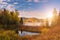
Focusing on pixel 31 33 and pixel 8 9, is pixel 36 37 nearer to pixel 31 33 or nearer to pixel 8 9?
pixel 31 33

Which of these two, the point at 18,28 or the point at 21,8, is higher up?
the point at 21,8

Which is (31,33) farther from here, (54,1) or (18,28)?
(54,1)

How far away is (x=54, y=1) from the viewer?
1431 mm

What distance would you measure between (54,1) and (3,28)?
1.80ft

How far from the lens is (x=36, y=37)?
4.58ft

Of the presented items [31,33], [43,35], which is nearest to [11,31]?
[31,33]

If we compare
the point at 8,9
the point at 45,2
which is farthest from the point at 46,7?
the point at 8,9

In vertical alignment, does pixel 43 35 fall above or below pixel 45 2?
below

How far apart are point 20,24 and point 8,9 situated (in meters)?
0.19

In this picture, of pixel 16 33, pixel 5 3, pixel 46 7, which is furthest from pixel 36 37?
pixel 5 3

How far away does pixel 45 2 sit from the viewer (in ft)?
4.72

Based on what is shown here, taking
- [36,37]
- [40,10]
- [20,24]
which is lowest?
[36,37]

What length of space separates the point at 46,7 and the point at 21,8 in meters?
0.24

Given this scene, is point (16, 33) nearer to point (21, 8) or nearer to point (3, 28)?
point (3, 28)
